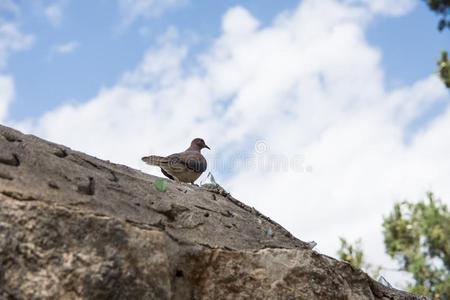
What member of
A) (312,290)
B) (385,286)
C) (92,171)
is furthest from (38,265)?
(385,286)

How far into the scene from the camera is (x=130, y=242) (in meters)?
4.19

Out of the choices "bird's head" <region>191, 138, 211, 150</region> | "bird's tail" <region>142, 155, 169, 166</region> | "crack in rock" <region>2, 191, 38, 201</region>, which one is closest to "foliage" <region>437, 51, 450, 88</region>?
"bird's head" <region>191, 138, 211, 150</region>

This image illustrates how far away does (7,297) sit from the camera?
3.75m

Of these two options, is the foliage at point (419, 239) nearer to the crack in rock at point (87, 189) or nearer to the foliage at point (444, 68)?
the foliage at point (444, 68)

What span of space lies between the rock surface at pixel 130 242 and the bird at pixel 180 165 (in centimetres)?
202

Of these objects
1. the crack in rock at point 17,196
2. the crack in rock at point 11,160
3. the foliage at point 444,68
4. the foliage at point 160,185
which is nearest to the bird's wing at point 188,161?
the foliage at point 160,185

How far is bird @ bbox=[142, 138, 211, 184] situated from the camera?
8.12 meters

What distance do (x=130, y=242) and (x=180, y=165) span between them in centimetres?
399

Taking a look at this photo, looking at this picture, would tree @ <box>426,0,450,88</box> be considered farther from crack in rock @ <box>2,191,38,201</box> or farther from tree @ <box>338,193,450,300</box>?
crack in rock @ <box>2,191,38,201</box>

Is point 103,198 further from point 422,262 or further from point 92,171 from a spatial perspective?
point 422,262

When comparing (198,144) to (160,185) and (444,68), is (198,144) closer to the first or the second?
(160,185)

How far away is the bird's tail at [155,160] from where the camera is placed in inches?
323

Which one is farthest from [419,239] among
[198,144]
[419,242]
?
[198,144]

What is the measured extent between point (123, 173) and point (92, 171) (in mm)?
386
